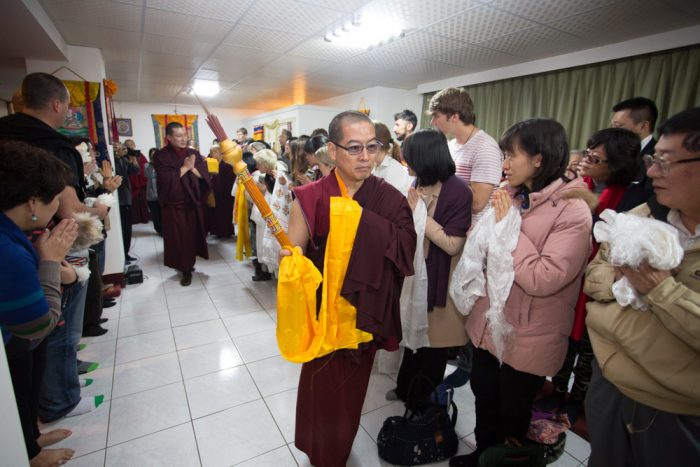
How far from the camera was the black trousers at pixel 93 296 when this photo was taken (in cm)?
235

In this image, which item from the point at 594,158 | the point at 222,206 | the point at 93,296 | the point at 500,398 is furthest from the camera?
the point at 222,206

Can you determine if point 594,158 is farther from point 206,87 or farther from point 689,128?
point 206,87

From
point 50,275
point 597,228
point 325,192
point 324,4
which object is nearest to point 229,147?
point 325,192

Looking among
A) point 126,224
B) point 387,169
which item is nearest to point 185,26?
point 387,169

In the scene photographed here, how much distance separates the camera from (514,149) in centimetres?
129

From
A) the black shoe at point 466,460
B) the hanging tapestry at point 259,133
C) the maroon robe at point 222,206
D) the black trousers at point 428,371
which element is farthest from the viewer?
the hanging tapestry at point 259,133

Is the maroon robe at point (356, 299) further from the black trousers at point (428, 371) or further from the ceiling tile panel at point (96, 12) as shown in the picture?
the ceiling tile panel at point (96, 12)

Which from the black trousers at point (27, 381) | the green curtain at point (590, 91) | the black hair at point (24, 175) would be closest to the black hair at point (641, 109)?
the green curtain at point (590, 91)

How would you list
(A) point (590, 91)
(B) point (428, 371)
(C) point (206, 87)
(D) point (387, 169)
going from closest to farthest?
(B) point (428, 371), (D) point (387, 169), (A) point (590, 91), (C) point (206, 87)

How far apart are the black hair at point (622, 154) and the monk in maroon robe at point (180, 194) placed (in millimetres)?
3741

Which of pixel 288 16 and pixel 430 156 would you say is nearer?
pixel 430 156

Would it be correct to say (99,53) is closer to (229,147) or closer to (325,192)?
(229,147)

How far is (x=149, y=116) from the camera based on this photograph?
8945 mm

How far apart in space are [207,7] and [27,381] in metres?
2.82
